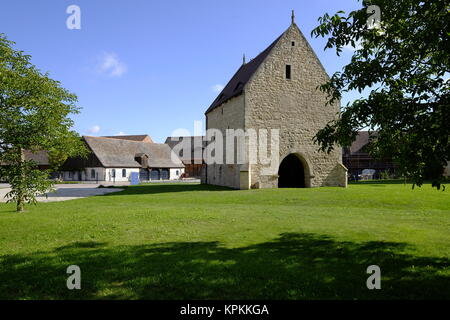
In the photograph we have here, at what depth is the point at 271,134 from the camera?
81.1 ft

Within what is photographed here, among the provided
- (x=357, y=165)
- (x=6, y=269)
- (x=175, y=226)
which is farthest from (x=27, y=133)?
(x=357, y=165)

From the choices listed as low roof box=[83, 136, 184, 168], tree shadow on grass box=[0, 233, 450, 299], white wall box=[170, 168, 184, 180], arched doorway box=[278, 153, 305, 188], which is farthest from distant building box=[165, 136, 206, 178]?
tree shadow on grass box=[0, 233, 450, 299]

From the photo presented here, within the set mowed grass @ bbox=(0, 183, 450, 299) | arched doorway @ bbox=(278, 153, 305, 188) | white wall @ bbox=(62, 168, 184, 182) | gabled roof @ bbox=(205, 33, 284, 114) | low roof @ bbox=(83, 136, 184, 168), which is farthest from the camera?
low roof @ bbox=(83, 136, 184, 168)

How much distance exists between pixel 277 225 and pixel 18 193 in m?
7.71

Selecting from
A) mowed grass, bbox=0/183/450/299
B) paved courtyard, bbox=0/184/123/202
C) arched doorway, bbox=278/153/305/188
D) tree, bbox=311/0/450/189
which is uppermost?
tree, bbox=311/0/450/189

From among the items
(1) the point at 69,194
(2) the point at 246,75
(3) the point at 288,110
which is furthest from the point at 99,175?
(3) the point at 288,110

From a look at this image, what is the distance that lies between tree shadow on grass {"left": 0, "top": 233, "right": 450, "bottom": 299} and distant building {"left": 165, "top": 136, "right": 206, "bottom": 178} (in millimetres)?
59051

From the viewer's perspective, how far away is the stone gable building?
79.9 ft

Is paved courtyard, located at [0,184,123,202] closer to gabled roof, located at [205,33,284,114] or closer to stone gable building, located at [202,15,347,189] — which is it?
stone gable building, located at [202,15,347,189]

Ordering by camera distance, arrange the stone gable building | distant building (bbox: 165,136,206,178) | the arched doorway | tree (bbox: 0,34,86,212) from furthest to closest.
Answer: distant building (bbox: 165,136,206,178) → the arched doorway → the stone gable building → tree (bbox: 0,34,86,212)

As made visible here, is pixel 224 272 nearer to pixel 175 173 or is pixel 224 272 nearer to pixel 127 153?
pixel 127 153

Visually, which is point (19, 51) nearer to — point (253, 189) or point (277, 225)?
point (277, 225)

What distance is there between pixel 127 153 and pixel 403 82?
168 ft

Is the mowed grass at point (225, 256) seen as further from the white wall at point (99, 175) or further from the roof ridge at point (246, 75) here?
the white wall at point (99, 175)
